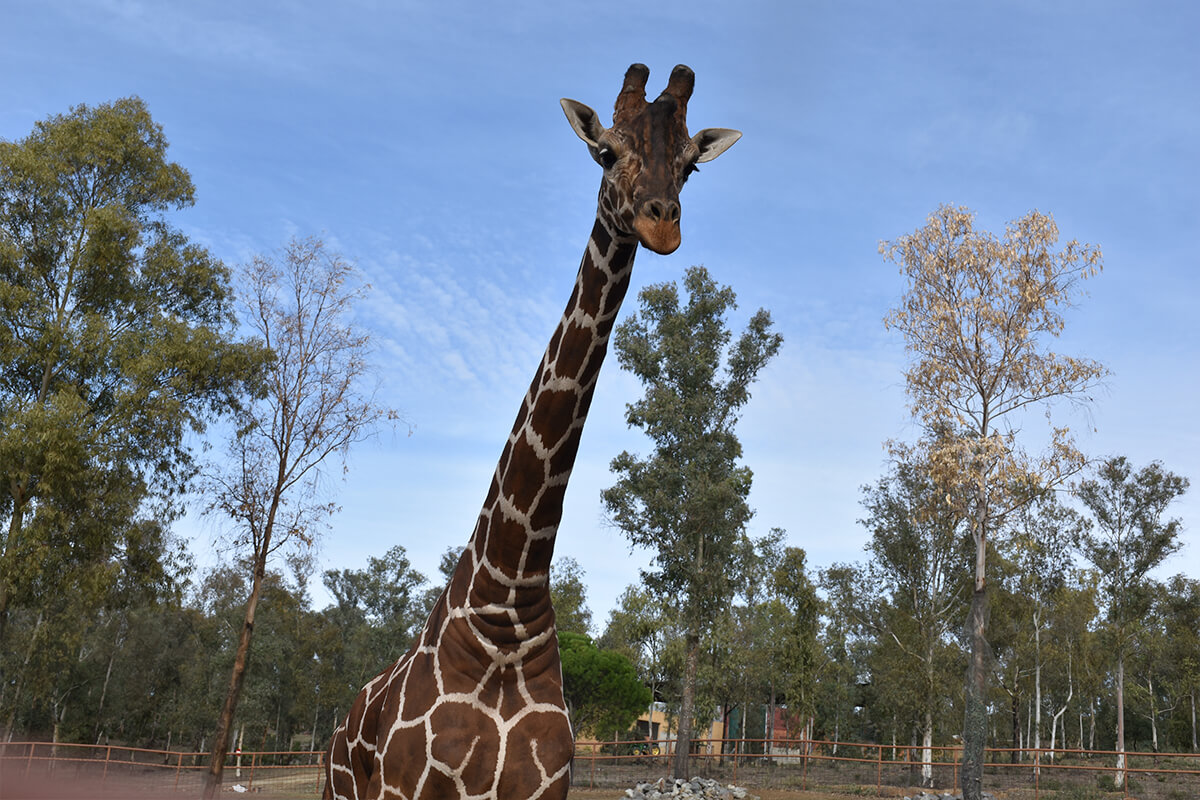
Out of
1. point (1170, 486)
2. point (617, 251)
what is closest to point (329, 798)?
point (617, 251)

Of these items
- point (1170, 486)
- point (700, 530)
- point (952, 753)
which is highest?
point (1170, 486)

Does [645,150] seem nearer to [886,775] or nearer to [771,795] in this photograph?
[771,795]

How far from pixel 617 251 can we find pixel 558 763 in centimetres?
227

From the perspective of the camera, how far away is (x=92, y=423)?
63.0 ft

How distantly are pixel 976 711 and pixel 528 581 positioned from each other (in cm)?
2042

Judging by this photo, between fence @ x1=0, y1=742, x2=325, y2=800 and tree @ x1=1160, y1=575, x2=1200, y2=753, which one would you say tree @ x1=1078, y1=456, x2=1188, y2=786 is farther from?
fence @ x1=0, y1=742, x2=325, y2=800

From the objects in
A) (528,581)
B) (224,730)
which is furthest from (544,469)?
(224,730)

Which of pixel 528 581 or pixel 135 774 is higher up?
pixel 528 581

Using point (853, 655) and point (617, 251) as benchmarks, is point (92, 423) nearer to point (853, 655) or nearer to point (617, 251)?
point (617, 251)

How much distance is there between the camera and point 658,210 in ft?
10.0

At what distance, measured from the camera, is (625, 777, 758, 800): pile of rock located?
2317 cm

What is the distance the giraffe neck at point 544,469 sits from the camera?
3875mm

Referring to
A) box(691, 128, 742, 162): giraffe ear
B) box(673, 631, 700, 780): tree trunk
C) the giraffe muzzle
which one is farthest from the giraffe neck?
box(673, 631, 700, 780): tree trunk

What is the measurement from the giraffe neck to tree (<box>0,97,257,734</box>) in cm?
1714
